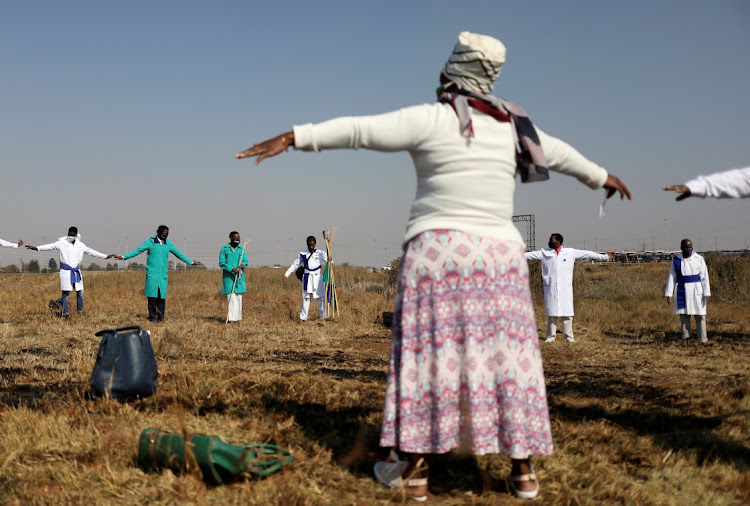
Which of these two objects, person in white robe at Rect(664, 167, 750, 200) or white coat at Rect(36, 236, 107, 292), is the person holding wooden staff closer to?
person in white robe at Rect(664, 167, 750, 200)

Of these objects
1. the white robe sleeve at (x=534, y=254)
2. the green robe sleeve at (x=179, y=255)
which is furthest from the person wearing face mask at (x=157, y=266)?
the white robe sleeve at (x=534, y=254)

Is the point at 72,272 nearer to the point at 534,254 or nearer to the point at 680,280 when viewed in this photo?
the point at 534,254

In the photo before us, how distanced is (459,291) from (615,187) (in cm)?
113

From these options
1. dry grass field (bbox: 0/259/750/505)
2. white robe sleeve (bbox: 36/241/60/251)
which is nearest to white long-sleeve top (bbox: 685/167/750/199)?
dry grass field (bbox: 0/259/750/505)

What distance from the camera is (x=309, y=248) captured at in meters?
13.7

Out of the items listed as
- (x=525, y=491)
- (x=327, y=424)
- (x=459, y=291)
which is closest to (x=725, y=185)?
(x=459, y=291)

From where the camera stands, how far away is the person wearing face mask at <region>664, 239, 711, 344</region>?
11.1m

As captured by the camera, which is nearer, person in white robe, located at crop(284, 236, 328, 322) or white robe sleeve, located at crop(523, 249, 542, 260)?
white robe sleeve, located at crop(523, 249, 542, 260)

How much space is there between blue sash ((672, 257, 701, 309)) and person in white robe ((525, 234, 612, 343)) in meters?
1.27

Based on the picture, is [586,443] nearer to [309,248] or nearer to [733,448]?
[733,448]

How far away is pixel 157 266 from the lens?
12.4 m

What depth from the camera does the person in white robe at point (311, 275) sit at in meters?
13.3

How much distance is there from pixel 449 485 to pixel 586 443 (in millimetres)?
1110

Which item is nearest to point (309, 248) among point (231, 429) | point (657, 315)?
point (657, 315)
